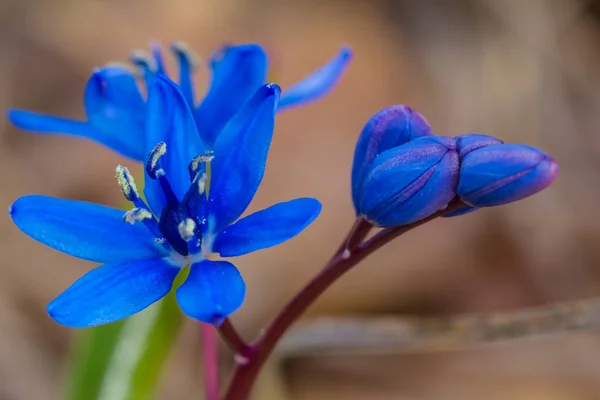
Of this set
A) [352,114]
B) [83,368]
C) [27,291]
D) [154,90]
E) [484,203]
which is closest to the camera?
[484,203]

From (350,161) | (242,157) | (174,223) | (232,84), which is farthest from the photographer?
(350,161)

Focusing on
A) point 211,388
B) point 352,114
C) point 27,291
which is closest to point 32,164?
point 27,291

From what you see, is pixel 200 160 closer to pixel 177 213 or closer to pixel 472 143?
pixel 177 213

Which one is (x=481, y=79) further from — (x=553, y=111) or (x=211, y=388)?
(x=211, y=388)

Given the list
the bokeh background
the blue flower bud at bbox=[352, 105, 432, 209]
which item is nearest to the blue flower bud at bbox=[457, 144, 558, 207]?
the blue flower bud at bbox=[352, 105, 432, 209]

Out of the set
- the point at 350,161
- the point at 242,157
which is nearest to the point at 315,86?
the point at 242,157

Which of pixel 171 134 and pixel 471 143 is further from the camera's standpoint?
pixel 171 134

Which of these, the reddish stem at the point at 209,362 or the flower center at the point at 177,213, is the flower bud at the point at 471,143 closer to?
the flower center at the point at 177,213
